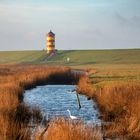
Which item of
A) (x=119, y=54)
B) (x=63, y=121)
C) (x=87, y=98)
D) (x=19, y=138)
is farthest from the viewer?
(x=119, y=54)

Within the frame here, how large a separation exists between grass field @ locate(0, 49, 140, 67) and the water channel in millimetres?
61959

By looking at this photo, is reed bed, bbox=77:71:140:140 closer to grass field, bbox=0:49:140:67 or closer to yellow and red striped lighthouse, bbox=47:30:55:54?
grass field, bbox=0:49:140:67

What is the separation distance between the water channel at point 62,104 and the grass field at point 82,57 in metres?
62.0

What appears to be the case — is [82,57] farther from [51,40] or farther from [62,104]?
[62,104]

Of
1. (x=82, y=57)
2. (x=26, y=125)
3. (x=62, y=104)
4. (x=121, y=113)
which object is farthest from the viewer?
(x=82, y=57)

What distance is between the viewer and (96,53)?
118 meters

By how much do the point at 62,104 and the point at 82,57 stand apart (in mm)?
81334

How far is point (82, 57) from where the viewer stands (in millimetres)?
111125

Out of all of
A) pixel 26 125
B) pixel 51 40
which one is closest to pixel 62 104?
pixel 26 125

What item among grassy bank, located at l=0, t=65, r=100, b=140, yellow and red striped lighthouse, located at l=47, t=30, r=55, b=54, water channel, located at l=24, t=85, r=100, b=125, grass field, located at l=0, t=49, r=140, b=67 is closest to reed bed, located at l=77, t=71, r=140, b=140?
water channel, located at l=24, t=85, r=100, b=125

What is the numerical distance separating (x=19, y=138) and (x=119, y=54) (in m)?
106

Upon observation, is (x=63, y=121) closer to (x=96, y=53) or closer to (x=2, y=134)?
(x=2, y=134)

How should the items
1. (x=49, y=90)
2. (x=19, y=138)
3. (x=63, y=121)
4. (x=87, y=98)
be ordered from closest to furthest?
(x=19, y=138), (x=63, y=121), (x=87, y=98), (x=49, y=90)

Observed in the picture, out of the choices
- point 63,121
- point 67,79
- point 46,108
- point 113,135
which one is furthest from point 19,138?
point 67,79
